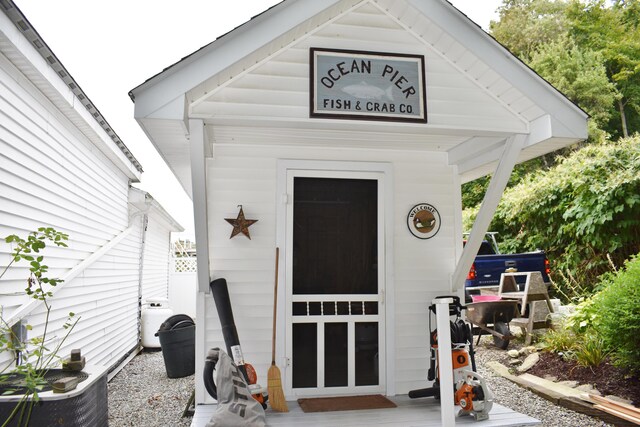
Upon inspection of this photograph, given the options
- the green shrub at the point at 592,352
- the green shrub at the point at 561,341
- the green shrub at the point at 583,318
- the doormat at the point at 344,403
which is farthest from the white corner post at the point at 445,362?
the green shrub at the point at 561,341

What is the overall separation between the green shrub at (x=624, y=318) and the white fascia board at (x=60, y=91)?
17.8 ft

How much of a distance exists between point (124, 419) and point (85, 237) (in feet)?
7.31

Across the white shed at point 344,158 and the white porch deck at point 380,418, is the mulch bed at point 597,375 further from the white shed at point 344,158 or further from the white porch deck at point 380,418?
the white shed at point 344,158

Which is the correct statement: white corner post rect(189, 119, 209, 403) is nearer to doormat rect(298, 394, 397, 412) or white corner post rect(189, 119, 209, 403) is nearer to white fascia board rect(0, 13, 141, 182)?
doormat rect(298, 394, 397, 412)

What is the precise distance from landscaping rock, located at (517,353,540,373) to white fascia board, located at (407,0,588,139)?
3.20 meters

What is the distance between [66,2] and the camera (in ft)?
54.9

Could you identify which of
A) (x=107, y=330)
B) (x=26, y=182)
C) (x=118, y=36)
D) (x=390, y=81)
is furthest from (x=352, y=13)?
(x=118, y=36)

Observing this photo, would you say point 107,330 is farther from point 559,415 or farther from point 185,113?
point 559,415

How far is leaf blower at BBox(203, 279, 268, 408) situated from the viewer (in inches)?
157

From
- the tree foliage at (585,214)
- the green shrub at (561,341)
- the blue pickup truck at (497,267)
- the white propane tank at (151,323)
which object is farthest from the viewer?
the white propane tank at (151,323)

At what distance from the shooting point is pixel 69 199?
521cm

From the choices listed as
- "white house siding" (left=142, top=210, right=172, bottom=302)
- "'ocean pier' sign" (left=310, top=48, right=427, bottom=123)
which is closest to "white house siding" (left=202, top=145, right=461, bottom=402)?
"'ocean pier' sign" (left=310, top=48, right=427, bottom=123)

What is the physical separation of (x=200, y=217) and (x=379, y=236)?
1871 mm

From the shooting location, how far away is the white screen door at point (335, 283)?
4.56 metres
